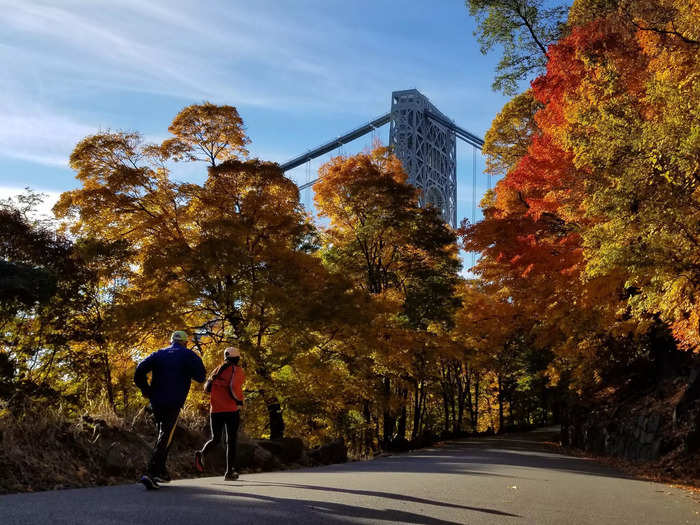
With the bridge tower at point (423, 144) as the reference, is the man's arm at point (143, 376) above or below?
below

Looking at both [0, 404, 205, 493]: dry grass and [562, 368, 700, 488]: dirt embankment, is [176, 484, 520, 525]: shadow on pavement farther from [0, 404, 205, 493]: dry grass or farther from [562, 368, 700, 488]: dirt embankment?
[562, 368, 700, 488]: dirt embankment

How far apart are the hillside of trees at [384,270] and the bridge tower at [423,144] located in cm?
5734

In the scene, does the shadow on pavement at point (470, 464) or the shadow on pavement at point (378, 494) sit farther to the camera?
the shadow on pavement at point (470, 464)

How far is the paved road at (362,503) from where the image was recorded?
4926 millimetres

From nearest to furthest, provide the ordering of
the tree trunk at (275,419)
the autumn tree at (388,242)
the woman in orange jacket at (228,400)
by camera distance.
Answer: the woman in orange jacket at (228,400) < the tree trunk at (275,419) < the autumn tree at (388,242)

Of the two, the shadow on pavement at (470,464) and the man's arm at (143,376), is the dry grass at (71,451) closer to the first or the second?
the man's arm at (143,376)

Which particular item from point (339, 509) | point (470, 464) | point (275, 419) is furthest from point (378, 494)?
point (275, 419)

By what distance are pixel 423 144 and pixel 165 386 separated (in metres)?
81.1

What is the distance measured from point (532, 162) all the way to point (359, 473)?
8.89 m

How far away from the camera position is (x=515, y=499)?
22.8ft

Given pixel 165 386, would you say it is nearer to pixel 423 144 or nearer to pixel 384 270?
pixel 384 270

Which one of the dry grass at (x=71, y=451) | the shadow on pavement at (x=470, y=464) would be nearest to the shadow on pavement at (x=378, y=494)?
the dry grass at (x=71, y=451)

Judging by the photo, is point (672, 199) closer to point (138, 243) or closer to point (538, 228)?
point (538, 228)

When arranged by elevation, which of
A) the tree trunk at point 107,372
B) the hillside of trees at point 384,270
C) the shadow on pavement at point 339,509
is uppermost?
the hillside of trees at point 384,270
